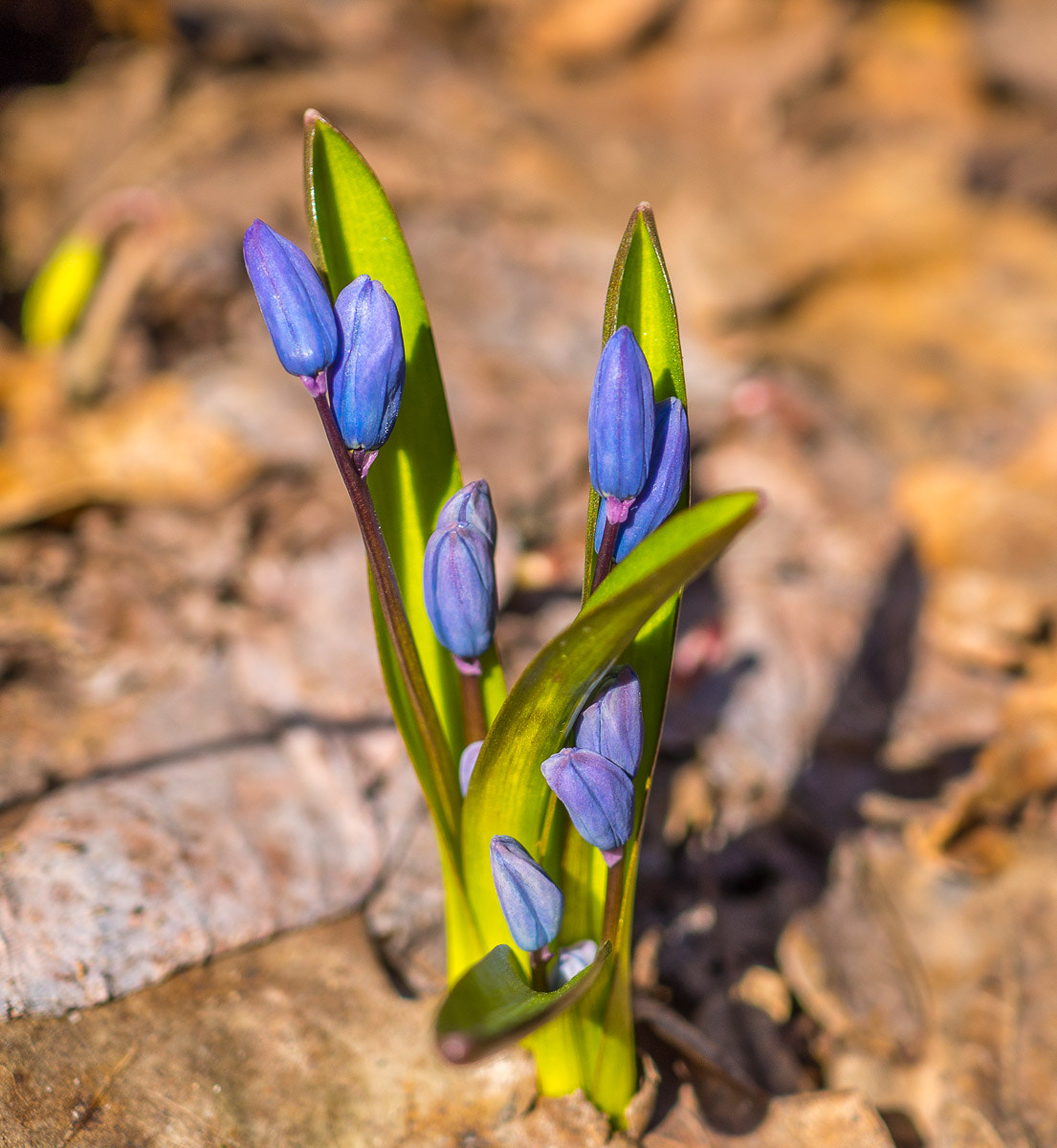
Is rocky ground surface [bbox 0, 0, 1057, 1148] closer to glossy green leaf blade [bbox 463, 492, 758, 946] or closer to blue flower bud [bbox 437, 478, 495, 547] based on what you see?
glossy green leaf blade [bbox 463, 492, 758, 946]

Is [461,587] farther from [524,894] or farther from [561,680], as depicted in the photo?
[524,894]

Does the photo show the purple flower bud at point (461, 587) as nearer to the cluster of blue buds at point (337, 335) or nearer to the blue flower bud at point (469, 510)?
the blue flower bud at point (469, 510)

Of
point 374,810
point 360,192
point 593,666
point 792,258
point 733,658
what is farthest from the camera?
point 792,258

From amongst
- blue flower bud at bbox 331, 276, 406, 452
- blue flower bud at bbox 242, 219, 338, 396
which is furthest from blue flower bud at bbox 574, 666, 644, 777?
blue flower bud at bbox 242, 219, 338, 396

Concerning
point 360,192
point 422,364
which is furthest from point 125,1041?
point 360,192

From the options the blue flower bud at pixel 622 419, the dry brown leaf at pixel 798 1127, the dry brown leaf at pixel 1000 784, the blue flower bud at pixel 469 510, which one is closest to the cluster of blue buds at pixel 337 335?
the blue flower bud at pixel 469 510

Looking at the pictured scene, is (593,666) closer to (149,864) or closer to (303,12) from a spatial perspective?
(149,864)

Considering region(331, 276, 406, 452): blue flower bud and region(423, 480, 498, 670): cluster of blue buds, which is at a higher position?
region(331, 276, 406, 452): blue flower bud
